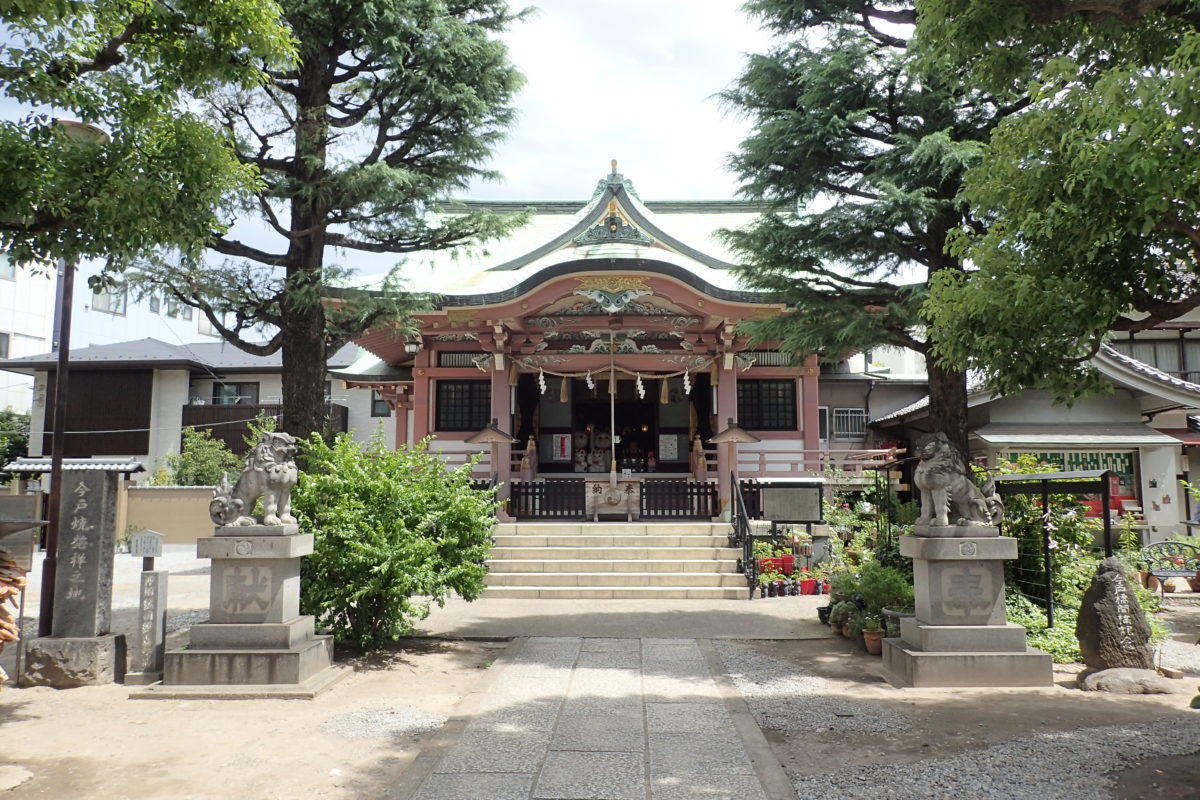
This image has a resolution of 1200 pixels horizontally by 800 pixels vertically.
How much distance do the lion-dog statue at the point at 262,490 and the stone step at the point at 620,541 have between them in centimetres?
671

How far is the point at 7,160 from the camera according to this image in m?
4.75

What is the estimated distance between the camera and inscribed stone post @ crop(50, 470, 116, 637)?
7414 millimetres

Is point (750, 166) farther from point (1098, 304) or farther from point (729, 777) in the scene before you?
point (729, 777)

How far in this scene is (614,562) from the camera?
42.8 ft

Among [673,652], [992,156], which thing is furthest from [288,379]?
[992,156]

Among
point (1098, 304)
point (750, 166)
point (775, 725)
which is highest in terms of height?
point (750, 166)

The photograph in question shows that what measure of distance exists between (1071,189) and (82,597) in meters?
8.97

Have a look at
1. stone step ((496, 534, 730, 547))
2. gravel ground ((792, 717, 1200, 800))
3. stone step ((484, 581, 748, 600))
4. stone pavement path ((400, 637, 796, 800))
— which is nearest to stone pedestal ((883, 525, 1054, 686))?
gravel ground ((792, 717, 1200, 800))

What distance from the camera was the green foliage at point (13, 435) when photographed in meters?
29.5

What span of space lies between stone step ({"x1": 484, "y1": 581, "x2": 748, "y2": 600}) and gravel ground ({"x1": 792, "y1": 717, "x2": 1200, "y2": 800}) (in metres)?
6.72

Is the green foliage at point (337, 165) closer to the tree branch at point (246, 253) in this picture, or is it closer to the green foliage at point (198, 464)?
the tree branch at point (246, 253)

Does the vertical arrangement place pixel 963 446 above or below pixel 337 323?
below

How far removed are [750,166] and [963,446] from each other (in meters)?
4.38

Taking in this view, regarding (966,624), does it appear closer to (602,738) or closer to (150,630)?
(602,738)
